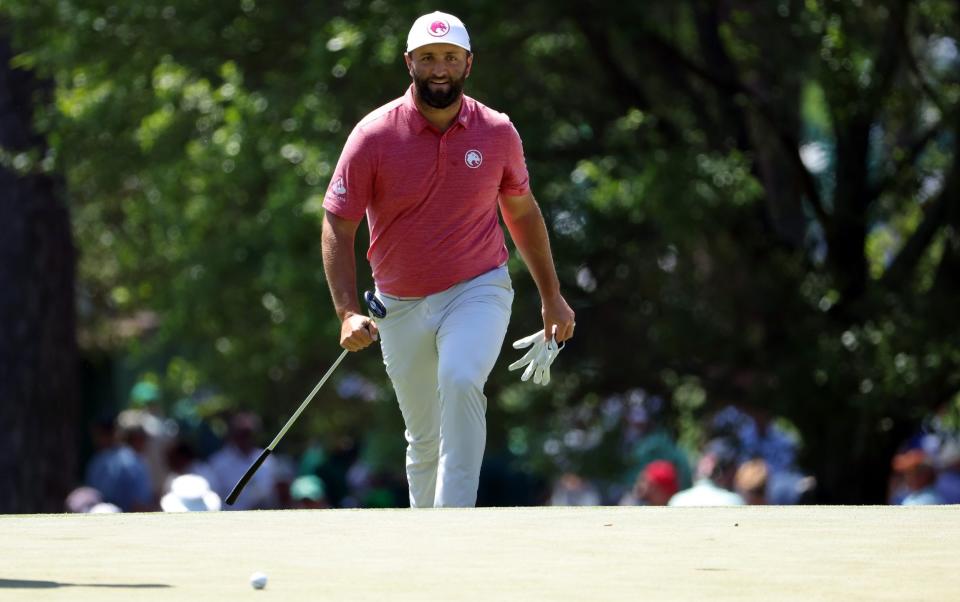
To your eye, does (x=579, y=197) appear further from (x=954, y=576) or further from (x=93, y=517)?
(x=954, y=576)

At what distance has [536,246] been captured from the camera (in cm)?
793

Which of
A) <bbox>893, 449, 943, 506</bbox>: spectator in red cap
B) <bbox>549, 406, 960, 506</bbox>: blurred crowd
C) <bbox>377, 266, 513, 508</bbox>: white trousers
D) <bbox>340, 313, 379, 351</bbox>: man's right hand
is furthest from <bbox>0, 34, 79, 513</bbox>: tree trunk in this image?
<bbox>340, 313, 379, 351</bbox>: man's right hand

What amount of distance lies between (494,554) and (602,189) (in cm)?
811

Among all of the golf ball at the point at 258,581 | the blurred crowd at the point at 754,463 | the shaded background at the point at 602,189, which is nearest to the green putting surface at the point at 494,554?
the golf ball at the point at 258,581

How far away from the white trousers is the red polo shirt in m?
0.08

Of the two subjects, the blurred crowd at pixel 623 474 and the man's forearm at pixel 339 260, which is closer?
the man's forearm at pixel 339 260

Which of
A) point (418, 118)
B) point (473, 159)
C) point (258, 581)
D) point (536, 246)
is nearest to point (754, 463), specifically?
point (536, 246)

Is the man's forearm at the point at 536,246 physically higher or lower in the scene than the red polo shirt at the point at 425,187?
lower

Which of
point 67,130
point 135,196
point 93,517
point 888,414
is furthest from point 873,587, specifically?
point 135,196

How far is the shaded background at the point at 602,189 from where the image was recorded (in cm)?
1323

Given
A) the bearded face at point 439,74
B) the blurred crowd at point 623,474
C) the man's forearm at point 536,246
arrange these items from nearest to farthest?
the bearded face at point 439,74 < the man's forearm at point 536,246 < the blurred crowd at point 623,474

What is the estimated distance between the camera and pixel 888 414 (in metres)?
13.3

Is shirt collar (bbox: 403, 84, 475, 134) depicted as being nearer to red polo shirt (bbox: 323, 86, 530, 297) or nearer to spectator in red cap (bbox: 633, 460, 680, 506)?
red polo shirt (bbox: 323, 86, 530, 297)

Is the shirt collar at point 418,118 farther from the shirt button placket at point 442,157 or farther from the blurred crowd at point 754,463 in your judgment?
the blurred crowd at point 754,463
